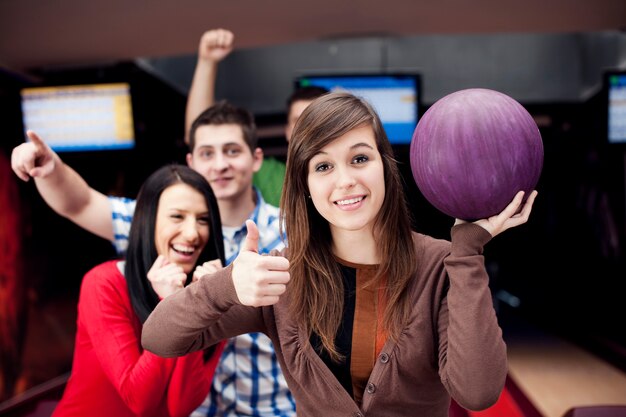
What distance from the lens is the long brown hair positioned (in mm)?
1282

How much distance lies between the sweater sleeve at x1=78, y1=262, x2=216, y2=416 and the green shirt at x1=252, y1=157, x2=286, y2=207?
0.80 m

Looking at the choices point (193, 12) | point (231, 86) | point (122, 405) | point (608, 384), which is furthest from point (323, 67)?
point (122, 405)

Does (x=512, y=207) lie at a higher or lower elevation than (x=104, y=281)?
higher

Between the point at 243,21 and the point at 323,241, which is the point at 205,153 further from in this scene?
the point at 243,21

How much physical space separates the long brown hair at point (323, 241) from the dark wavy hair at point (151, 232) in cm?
39

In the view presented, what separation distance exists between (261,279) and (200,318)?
19 centimetres

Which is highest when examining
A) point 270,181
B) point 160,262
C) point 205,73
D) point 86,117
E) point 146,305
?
point 205,73

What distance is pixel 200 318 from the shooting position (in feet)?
4.09

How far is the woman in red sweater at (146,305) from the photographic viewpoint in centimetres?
154

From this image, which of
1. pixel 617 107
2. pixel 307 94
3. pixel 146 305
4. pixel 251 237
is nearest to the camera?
pixel 251 237

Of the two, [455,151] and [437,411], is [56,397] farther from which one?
[455,151]

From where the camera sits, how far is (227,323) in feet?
4.46

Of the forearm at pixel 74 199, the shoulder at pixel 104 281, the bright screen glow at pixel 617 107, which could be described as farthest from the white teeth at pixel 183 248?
the bright screen glow at pixel 617 107

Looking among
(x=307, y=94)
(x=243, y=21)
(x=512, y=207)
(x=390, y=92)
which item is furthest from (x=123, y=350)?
(x=390, y=92)
